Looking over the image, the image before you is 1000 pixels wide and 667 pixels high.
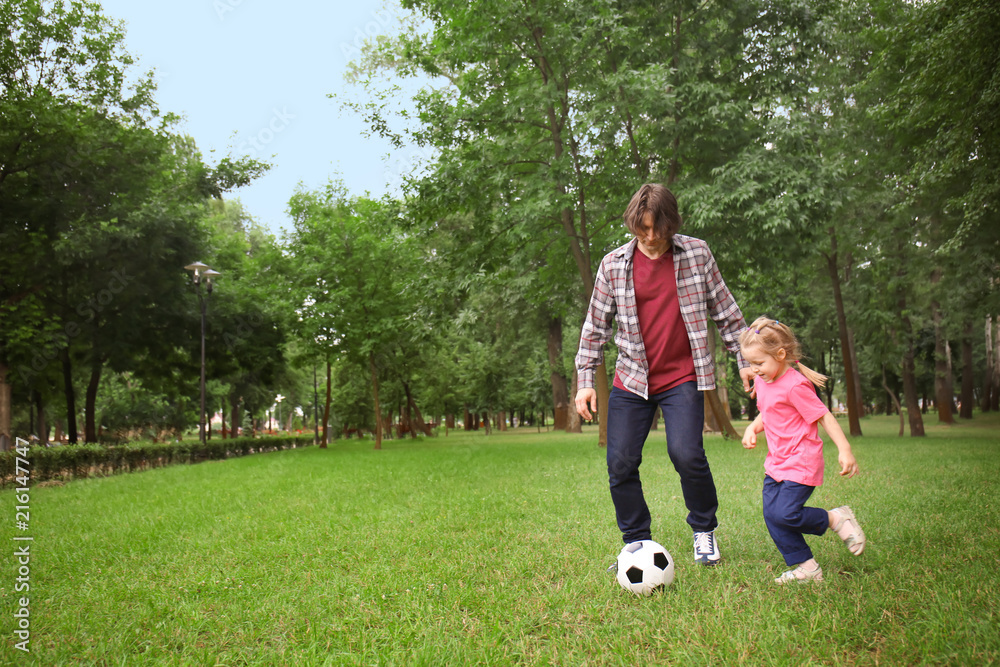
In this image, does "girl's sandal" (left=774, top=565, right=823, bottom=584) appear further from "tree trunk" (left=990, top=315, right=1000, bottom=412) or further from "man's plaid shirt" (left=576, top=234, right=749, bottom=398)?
"tree trunk" (left=990, top=315, right=1000, bottom=412)

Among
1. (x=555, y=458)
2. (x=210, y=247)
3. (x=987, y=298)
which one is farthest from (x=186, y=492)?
(x=987, y=298)

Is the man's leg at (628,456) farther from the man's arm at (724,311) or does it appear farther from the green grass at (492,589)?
the man's arm at (724,311)

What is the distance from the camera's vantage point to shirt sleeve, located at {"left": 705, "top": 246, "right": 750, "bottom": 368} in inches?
160

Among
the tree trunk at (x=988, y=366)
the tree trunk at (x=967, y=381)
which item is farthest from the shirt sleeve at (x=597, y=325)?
the tree trunk at (x=988, y=366)

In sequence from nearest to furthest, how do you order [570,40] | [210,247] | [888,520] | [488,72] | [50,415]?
1. [888,520]
2. [570,40]
3. [488,72]
4. [210,247]
5. [50,415]

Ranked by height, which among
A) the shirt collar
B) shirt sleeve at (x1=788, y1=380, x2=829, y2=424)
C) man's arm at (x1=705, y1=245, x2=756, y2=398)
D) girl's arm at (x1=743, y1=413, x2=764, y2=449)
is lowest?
girl's arm at (x1=743, y1=413, x2=764, y2=449)

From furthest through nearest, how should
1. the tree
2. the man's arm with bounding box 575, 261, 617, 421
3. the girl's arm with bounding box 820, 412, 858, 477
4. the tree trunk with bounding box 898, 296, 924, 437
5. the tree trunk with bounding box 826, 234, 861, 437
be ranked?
1. the tree
2. the tree trunk with bounding box 898, 296, 924, 437
3. the tree trunk with bounding box 826, 234, 861, 437
4. the man's arm with bounding box 575, 261, 617, 421
5. the girl's arm with bounding box 820, 412, 858, 477

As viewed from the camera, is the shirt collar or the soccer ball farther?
the shirt collar

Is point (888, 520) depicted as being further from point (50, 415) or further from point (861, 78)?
point (50, 415)

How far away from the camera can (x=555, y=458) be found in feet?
48.7

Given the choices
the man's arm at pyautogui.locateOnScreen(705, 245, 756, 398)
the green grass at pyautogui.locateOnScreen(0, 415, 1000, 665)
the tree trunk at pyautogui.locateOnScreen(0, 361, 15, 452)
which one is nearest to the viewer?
the green grass at pyautogui.locateOnScreen(0, 415, 1000, 665)

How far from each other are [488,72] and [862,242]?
437 inches

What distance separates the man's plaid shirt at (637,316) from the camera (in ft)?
13.0

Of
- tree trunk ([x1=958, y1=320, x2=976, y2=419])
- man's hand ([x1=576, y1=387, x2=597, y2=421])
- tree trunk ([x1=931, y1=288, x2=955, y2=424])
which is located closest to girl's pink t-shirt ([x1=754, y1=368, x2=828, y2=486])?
man's hand ([x1=576, y1=387, x2=597, y2=421])
